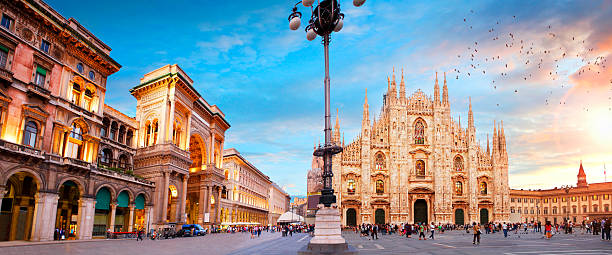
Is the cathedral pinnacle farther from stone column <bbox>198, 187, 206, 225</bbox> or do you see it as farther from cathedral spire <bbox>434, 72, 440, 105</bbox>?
stone column <bbox>198, 187, 206, 225</bbox>

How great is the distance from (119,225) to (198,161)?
17.1 metres

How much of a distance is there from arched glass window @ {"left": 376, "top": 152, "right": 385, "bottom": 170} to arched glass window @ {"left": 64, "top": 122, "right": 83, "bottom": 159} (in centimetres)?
4912

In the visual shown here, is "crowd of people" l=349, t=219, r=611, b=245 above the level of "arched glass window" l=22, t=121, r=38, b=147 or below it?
below

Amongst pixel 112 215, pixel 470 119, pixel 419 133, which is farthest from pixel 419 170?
pixel 112 215

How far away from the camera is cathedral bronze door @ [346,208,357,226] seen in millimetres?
68688

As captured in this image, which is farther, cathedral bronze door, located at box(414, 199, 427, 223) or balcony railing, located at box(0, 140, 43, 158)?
cathedral bronze door, located at box(414, 199, 427, 223)

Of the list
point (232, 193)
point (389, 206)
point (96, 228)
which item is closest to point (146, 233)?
point (96, 228)

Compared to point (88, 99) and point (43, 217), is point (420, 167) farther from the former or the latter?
point (43, 217)

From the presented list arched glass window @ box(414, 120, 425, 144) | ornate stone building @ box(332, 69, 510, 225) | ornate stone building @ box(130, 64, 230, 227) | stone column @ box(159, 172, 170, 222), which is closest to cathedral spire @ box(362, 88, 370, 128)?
ornate stone building @ box(332, 69, 510, 225)

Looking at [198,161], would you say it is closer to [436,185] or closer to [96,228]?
[96,228]

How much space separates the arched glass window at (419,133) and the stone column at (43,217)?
5799cm

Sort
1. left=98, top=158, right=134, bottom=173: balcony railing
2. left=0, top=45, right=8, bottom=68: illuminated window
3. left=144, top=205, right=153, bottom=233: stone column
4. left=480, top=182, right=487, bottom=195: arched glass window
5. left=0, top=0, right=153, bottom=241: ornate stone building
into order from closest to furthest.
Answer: left=0, top=45, right=8, bottom=68: illuminated window → left=0, top=0, right=153, bottom=241: ornate stone building → left=98, top=158, right=134, bottom=173: balcony railing → left=144, top=205, right=153, bottom=233: stone column → left=480, top=182, right=487, bottom=195: arched glass window

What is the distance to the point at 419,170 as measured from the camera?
235ft

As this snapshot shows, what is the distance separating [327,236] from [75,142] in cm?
2431
